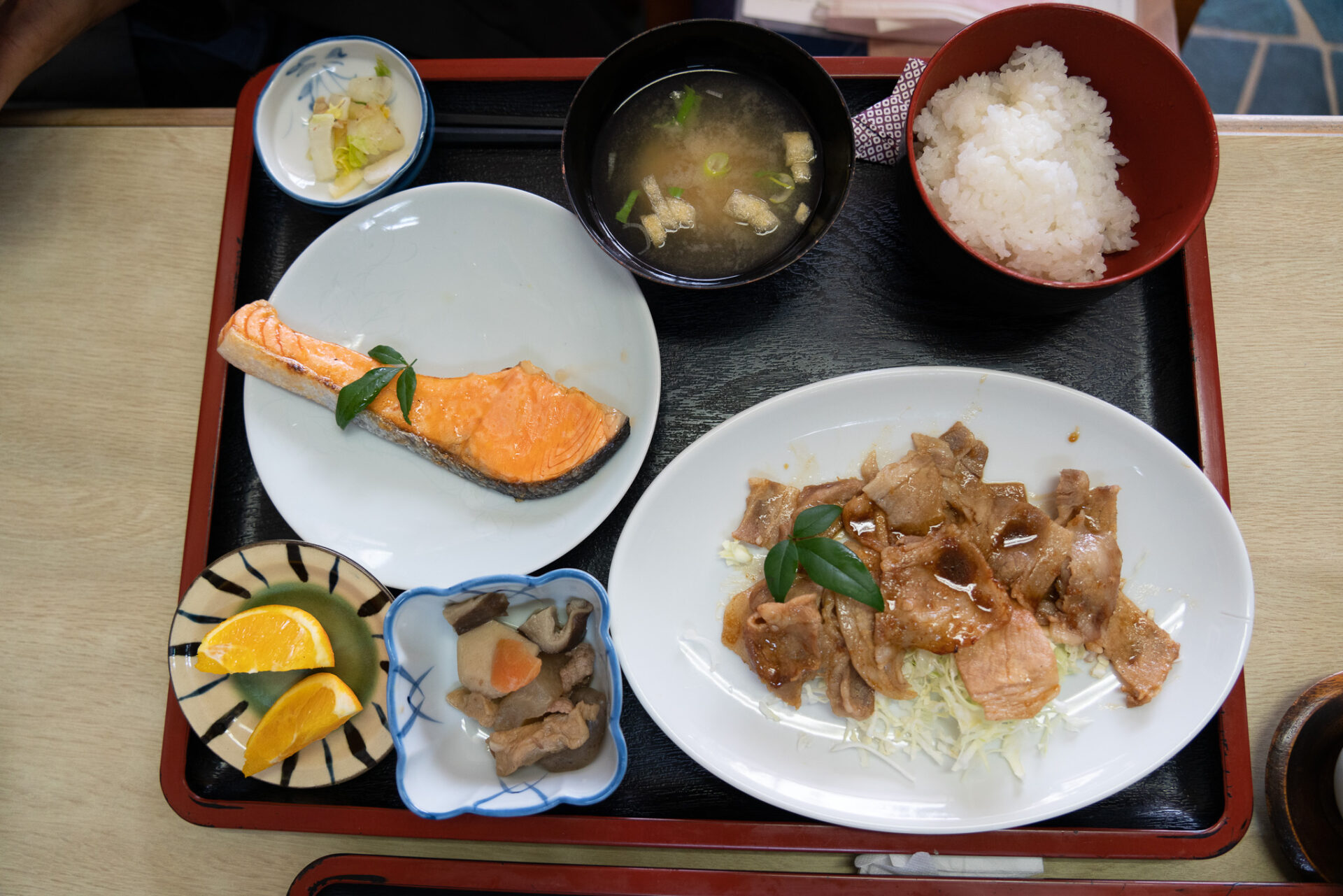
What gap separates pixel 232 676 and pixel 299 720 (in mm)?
251

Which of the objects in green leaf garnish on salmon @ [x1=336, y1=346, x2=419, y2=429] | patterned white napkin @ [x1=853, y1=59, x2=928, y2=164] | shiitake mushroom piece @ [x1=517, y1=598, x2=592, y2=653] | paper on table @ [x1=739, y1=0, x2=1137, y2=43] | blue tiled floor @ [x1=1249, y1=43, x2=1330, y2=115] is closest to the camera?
shiitake mushroom piece @ [x1=517, y1=598, x2=592, y2=653]

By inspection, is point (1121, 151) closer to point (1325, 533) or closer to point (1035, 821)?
point (1325, 533)

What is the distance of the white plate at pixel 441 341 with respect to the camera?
6.40 ft

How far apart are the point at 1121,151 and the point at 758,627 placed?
4.91 feet

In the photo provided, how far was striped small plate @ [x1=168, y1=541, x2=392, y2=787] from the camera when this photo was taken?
5.98 feet

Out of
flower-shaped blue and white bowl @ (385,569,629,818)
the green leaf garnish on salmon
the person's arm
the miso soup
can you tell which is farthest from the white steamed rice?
the person's arm

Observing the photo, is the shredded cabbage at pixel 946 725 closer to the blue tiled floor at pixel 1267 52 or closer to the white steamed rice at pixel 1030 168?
the white steamed rice at pixel 1030 168

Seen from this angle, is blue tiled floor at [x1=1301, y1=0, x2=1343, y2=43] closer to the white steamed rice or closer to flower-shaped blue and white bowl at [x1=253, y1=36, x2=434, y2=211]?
the white steamed rice

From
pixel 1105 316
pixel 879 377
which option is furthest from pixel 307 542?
pixel 1105 316

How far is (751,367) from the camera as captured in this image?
2047mm

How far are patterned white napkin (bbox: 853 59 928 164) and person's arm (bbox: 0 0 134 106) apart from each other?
7.07 feet

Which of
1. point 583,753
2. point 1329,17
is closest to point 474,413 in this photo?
point 583,753

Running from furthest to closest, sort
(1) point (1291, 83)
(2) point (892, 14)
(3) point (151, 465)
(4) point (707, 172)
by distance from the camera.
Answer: (1) point (1291, 83) < (2) point (892, 14) < (3) point (151, 465) < (4) point (707, 172)

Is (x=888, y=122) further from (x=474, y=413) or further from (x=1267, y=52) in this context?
(x=1267, y=52)
